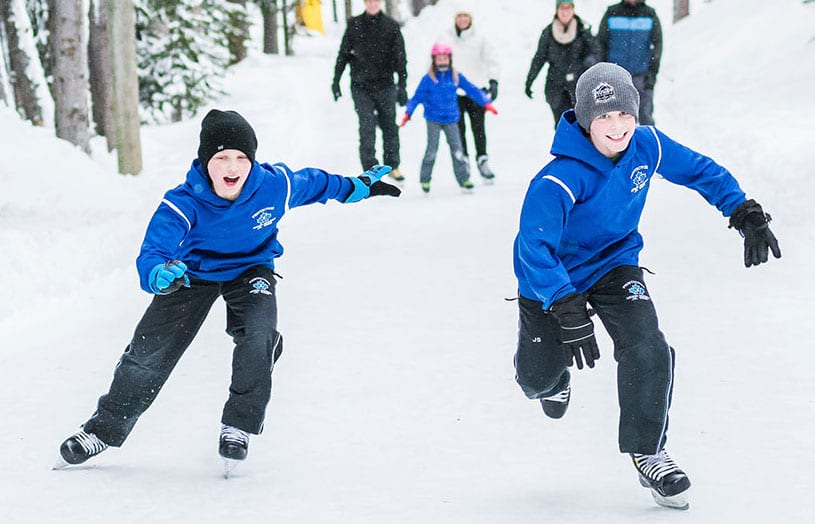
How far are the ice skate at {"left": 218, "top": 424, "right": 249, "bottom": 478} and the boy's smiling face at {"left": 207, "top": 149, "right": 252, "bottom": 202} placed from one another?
0.96 metres

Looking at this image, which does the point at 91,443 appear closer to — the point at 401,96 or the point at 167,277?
the point at 167,277

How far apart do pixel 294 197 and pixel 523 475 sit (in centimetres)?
156

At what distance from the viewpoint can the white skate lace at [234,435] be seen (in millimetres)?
4598

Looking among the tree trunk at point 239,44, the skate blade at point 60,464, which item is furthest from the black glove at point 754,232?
the tree trunk at point 239,44

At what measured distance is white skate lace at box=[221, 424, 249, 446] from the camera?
4.60m

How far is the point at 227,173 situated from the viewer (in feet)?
15.1

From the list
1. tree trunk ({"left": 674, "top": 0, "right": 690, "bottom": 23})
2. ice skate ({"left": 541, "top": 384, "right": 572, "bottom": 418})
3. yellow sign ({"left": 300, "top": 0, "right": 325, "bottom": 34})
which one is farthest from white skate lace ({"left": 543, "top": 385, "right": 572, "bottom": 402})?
yellow sign ({"left": 300, "top": 0, "right": 325, "bottom": 34})

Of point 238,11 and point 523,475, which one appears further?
point 238,11

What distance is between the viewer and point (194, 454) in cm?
501

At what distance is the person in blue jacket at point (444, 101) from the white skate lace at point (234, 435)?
7.40 metres

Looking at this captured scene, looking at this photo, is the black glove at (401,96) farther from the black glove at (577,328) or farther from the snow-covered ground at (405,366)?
the black glove at (577,328)

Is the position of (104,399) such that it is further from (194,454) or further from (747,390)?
(747,390)

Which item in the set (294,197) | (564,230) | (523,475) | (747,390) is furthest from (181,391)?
(747,390)

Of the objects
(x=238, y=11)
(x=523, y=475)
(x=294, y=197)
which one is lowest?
(x=238, y=11)
